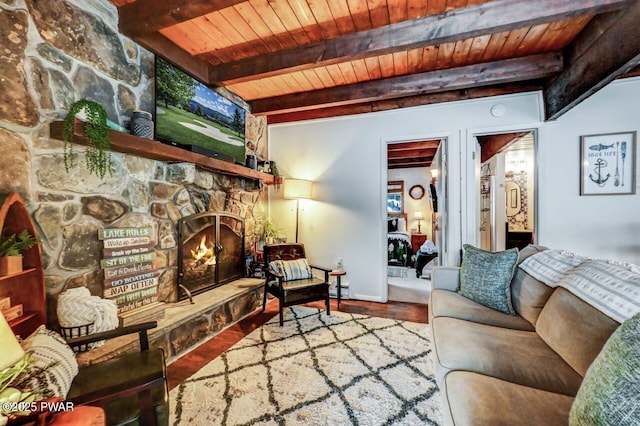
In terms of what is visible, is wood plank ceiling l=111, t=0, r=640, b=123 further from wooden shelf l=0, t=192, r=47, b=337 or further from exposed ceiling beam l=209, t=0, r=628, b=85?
wooden shelf l=0, t=192, r=47, b=337

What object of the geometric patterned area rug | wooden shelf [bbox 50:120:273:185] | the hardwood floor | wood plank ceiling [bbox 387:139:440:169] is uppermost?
wood plank ceiling [bbox 387:139:440:169]

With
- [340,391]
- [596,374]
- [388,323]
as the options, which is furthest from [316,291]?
[596,374]

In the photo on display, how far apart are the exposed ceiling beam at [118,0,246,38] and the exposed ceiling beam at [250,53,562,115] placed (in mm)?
1736

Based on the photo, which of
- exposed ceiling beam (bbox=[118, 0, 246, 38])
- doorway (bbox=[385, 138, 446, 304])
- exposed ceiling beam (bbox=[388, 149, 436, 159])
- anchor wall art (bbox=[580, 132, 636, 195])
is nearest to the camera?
exposed ceiling beam (bbox=[118, 0, 246, 38])

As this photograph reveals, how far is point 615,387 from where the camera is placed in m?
0.75

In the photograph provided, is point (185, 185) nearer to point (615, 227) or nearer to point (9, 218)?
point (9, 218)

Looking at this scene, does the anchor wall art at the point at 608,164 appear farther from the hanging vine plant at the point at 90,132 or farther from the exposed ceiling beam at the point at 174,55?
the hanging vine plant at the point at 90,132

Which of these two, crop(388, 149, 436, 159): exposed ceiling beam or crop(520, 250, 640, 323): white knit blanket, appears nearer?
crop(520, 250, 640, 323): white knit blanket

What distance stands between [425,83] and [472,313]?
2423 mm

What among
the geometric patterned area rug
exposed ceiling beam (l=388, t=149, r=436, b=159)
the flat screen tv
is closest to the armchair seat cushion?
the geometric patterned area rug

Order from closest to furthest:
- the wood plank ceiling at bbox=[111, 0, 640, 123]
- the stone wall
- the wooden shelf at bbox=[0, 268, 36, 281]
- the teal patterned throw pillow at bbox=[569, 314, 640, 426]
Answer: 1. the teal patterned throw pillow at bbox=[569, 314, 640, 426]
2. the wooden shelf at bbox=[0, 268, 36, 281]
3. the stone wall
4. the wood plank ceiling at bbox=[111, 0, 640, 123]

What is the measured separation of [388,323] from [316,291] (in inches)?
33.3

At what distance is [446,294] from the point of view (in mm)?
2291

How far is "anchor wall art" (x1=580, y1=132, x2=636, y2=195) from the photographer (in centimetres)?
274
